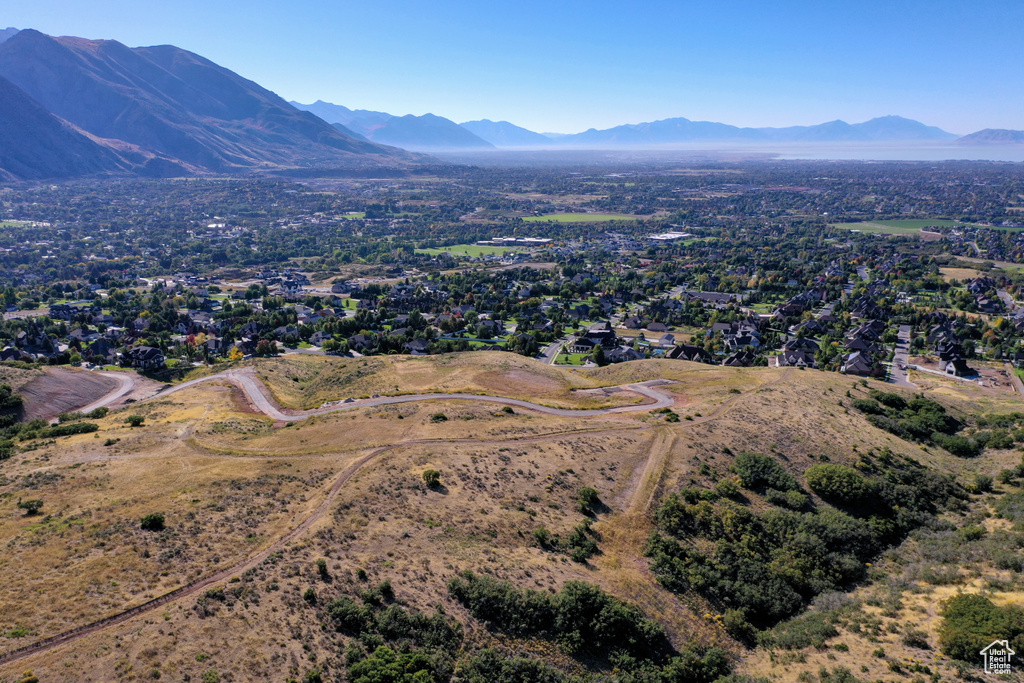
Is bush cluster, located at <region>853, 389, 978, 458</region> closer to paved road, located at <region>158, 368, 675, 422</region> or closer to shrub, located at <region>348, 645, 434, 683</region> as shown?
paved road, located at <region>158, 368, 675, 422</region>

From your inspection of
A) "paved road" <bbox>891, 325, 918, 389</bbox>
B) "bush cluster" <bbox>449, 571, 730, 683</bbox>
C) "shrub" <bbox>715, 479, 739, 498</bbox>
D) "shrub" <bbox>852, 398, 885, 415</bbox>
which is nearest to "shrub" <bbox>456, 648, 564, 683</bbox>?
"bush cluster" <bbox>449, 571, 730, 683</bbox>

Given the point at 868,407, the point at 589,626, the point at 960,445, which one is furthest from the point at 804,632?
the point at 868,407

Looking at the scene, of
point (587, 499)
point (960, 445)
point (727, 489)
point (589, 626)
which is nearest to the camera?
point (589, 626)

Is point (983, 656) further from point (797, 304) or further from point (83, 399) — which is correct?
point (797, 304)

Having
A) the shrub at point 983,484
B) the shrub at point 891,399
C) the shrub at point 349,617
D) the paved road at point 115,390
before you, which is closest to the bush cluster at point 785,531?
the shrub at point 983,484

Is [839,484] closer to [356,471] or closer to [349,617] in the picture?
[349,617]
